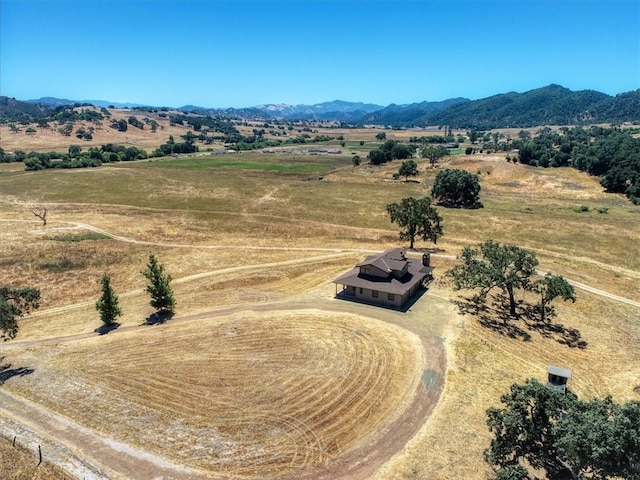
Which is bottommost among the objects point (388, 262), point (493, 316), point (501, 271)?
point (493, 316)

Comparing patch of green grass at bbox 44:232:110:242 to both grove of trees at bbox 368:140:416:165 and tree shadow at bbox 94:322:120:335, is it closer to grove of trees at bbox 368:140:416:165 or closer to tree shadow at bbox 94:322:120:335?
tree shadow at bbox 94:322:120:335

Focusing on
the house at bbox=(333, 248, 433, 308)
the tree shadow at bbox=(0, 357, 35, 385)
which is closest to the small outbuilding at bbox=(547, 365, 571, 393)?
the house at bbox=(333, 248, 433, 308)

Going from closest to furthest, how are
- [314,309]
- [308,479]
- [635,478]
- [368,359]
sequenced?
[635,478], [308,479], [368,359], [314,309]

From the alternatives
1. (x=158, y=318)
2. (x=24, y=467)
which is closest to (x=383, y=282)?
(x=158, y=318)

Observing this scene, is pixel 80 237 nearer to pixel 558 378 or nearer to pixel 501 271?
pixel 501 271

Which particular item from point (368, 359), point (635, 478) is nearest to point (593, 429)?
point (635, 478)

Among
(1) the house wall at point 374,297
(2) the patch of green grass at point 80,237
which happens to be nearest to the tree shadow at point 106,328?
(1) the house wall at point 374,297

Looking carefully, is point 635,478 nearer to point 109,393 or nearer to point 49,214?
point 109,393
